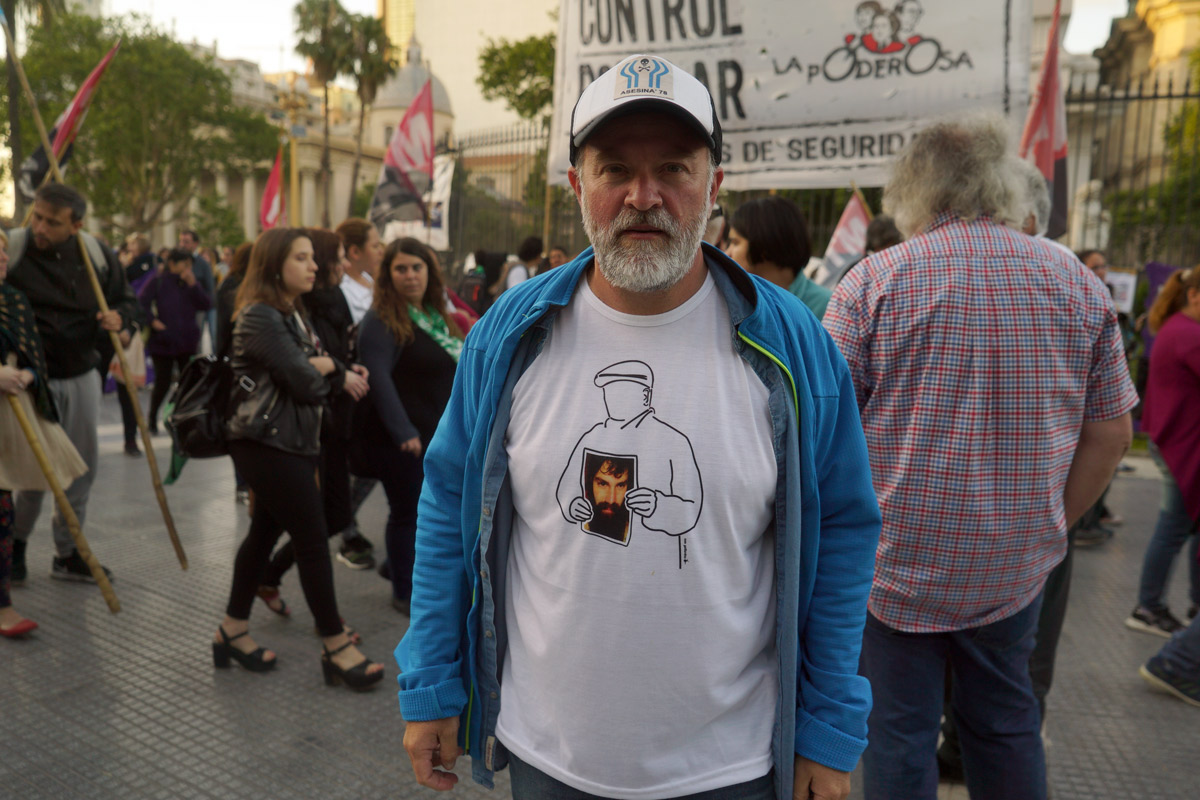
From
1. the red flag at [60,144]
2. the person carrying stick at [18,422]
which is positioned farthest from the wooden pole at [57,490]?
the red flag at [60,144]

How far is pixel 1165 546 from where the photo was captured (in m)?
4.59

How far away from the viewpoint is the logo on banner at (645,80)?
1.55m

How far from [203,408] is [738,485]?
2.96 m

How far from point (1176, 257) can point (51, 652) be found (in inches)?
919

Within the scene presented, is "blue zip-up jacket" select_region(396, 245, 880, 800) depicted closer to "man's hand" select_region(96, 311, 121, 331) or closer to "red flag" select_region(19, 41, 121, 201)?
"man's hand" select_region(96, 311, 121, 331)

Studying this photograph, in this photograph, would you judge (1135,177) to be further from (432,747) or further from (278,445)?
(432,747)

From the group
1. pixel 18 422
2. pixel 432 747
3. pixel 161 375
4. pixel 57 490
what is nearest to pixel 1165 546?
pixel 432 747

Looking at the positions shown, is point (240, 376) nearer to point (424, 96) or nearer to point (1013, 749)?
point (1013, 749)

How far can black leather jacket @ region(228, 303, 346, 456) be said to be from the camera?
12.2ft

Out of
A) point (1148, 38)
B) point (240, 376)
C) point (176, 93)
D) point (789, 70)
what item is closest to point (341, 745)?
point (240, 376)

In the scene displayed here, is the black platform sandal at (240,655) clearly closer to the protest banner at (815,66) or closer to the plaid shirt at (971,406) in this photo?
the protest banner at (815,66)

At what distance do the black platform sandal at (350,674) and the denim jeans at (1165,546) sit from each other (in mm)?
3708

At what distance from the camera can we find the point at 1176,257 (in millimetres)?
21188

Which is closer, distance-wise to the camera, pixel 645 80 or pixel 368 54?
pixel 645 80
